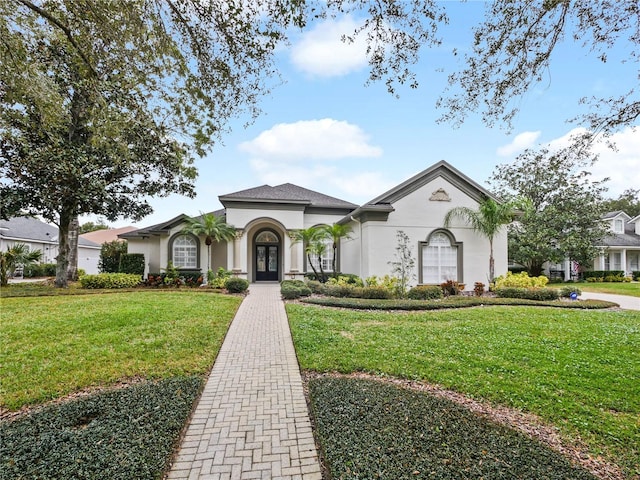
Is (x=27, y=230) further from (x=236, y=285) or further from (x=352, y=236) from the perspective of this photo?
(x=352, y=236)

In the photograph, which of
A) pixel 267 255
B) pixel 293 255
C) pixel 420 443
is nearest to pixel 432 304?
pixel 420 443

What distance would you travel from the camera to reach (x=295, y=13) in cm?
477

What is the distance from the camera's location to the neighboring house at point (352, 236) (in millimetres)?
15977

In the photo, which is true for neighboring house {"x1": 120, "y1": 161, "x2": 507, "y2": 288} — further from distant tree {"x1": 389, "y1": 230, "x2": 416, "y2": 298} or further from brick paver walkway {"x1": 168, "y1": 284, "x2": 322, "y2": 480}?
brick paver walkway {"x1": 168, "y1": 284, "x2": 322, "y2": 480}

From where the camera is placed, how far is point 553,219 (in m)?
25.1

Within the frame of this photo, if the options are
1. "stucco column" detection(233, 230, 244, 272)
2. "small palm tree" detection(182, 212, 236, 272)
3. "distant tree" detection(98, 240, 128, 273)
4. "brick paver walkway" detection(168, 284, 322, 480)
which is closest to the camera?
"brick paver walkway" detection(168, 284, 322, 480)

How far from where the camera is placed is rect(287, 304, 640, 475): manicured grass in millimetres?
4324

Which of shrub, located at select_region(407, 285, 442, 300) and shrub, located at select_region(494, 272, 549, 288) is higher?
shrub, located at select_region(494, 272, 549, 288)

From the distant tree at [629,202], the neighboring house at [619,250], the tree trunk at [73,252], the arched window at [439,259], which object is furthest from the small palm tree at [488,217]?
the distant tree at [629,202]

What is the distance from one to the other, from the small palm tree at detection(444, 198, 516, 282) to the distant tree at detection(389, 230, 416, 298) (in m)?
2.47

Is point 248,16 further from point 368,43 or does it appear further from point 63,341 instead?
point 63,341

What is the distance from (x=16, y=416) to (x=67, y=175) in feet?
45.0

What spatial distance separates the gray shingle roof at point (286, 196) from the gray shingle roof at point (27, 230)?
63.2 ft

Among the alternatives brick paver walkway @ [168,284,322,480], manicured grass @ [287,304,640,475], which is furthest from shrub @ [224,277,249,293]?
brick paver walkway @ [168,284,322,480]
